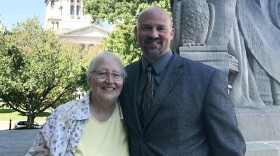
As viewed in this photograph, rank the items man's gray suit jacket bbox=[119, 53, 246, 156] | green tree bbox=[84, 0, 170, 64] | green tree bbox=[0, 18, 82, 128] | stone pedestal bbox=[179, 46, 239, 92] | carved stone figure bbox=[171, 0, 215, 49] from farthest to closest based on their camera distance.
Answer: green tree bbox=[0, 18, 82, 128] → green tree bbox=[84, 0, 170, 64] → carved stone figure bbox=[171, 0, 215, 49] → stone pedestal bbox=[179, 46, 239, 92] → man's gray suit jacket bbox=[119, 53, 246, 156]

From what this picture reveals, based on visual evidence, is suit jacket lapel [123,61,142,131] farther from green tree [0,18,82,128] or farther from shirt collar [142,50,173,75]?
green tree [0,18,82,128]

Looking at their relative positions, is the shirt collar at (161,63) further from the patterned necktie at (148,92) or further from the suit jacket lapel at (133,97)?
the suit jacket lapel at (133,97)

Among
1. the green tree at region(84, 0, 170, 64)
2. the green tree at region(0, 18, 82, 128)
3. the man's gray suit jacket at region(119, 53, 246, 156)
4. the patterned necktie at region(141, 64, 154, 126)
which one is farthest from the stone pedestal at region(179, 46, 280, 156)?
the green tree at region(0, 18, 82, 128)

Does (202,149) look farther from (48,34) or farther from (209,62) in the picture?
(48,34)

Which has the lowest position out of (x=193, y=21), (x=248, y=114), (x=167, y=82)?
(x=248, y=114)

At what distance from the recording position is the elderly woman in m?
2.27

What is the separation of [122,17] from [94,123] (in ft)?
67.6

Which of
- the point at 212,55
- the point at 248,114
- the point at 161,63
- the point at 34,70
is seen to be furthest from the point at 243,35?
the point at 34,70

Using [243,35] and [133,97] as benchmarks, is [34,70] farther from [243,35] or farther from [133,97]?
[133,97]

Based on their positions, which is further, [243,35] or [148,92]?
[243,35]

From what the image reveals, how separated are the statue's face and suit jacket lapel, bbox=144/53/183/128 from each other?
97mm

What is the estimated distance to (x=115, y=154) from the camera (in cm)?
231

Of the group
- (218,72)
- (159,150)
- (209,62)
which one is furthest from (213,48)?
(159,150)

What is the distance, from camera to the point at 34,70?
935 inches
